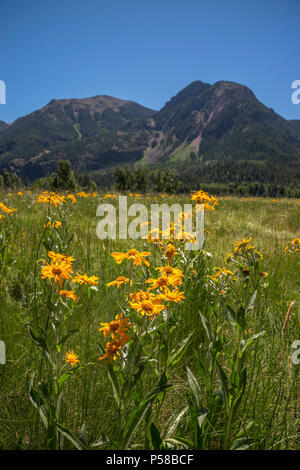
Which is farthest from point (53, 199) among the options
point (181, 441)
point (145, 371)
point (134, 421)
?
point (181, 441)

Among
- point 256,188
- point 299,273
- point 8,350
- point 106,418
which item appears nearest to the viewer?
point 106,418

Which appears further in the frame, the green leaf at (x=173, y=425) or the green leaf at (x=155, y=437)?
the green leaf at (x=173, y=425)

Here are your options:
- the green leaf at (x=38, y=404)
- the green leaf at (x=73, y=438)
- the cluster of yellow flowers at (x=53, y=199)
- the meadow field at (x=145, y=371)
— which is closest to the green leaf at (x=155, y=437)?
the meadow field at (x=145, y=371)

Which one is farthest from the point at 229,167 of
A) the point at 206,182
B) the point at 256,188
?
the point at 256,188

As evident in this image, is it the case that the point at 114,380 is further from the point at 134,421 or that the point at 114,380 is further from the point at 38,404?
the point at 38,404

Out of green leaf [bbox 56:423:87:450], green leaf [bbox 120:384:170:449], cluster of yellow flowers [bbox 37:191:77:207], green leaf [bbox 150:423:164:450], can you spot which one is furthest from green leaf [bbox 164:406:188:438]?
cluster of yellow flowers [bbox 37:191:77:207]

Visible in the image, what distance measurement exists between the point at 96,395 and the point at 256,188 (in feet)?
329

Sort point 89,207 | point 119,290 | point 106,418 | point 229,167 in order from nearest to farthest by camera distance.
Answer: point 106,418 < point 119,290 < point 89,207 < point 229,167

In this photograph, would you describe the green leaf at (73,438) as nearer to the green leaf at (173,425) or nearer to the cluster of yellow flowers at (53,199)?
the green leaf at (173,425)

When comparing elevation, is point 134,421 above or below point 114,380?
below

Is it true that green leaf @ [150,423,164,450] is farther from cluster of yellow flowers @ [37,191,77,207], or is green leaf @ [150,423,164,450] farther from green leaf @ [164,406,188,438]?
cluster of yellow flowers @ [37,191,77,207]

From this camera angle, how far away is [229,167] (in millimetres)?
144625
